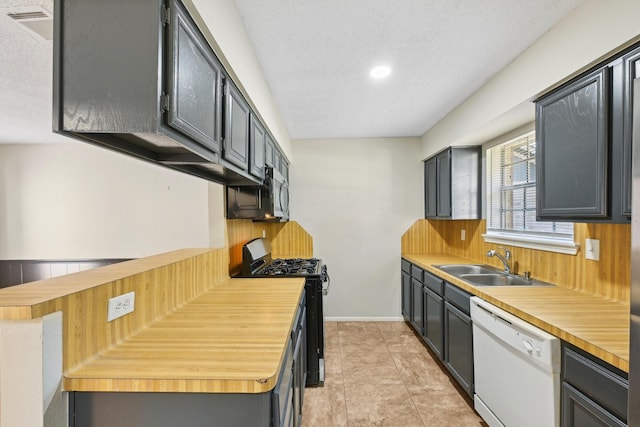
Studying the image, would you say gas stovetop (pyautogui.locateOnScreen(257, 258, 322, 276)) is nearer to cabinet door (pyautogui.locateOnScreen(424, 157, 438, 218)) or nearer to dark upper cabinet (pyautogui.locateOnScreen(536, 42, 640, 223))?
cabinet door (pyautogui.locateOnScreen(424, 157, 438, 218))

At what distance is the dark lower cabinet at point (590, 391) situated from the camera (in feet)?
3.64

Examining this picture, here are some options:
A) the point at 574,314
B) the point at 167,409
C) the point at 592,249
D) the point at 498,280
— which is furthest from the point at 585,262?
the point at 167,409

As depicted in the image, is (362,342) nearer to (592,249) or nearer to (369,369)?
(369,369)

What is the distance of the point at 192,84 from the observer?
113cm

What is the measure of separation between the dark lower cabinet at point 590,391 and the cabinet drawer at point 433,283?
53.1 inches

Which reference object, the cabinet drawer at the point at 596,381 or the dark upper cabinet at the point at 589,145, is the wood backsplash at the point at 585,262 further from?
the cabinet drawer at the point at 596,381

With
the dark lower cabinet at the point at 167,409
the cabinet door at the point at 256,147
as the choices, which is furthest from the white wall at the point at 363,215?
the dark lower cabinet at the point at 167,409

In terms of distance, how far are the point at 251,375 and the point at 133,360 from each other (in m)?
0.42

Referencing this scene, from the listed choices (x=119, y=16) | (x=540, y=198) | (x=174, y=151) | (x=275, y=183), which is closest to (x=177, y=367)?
(x=174, y=151)

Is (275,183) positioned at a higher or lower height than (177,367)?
higher

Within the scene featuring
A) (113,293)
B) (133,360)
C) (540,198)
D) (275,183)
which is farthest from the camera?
(275,183)

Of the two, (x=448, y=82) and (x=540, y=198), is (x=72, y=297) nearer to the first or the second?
(x=540, y=198)

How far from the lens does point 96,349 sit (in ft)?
3.47

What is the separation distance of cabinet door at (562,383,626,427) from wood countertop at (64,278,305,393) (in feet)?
4.04
